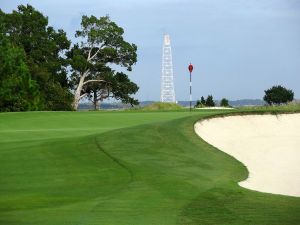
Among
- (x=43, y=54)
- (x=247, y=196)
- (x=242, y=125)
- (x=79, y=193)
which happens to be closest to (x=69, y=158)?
(x=79, y=193)

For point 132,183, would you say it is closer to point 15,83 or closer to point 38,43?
point 15,83

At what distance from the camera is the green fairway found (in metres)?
7.44

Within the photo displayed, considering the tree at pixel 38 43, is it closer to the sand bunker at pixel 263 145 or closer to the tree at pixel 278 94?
the tree at pixel 278 94

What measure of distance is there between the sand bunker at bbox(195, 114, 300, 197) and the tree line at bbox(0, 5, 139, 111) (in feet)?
95.8

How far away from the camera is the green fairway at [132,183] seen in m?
7.44

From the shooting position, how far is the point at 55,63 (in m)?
56.5

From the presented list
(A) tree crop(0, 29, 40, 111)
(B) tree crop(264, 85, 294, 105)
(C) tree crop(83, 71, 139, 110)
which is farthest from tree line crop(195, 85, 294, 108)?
(A) tree crop(0, 29, 40, 111)

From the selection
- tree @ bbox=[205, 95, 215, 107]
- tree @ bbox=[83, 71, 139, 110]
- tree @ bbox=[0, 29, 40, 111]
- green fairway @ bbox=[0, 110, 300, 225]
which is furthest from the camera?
tree @ bbox=[83, 71, 139, 110]

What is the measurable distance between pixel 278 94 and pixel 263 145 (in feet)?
136

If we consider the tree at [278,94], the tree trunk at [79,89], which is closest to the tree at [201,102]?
the tree at [278,94]

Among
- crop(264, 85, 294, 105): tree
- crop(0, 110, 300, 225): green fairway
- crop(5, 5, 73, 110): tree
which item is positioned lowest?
crop(0, 110, 300, 225): green fairway

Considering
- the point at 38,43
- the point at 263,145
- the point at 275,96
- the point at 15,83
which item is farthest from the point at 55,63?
the point at 263,145

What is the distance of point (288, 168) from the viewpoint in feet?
42.4

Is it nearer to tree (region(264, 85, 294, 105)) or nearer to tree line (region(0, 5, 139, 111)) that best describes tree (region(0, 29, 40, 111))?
tree line (region(0, 5, 139, 111))
